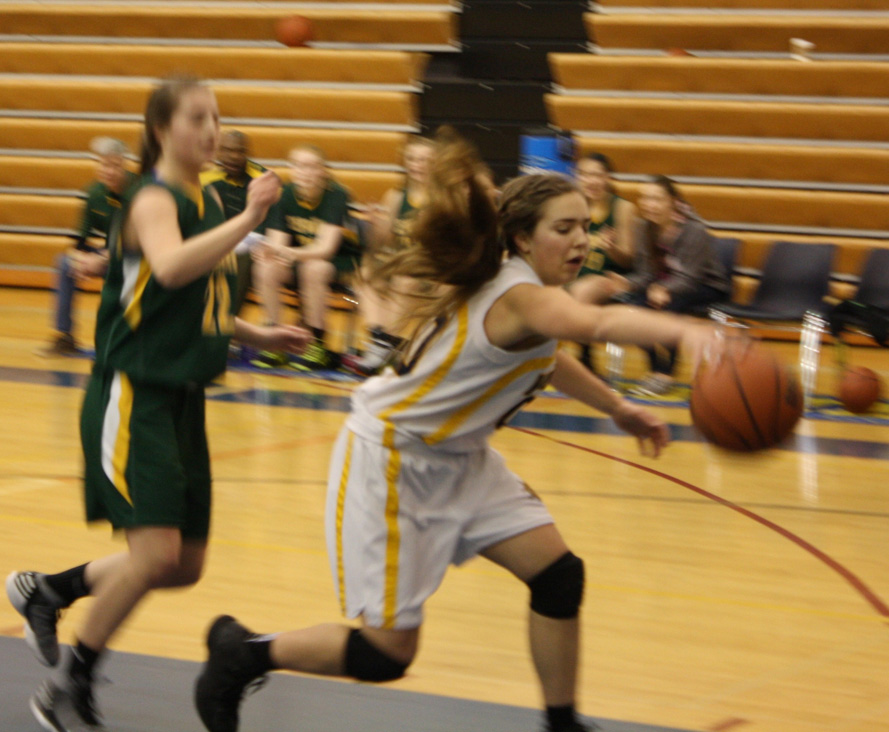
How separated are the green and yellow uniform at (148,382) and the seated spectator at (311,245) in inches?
195

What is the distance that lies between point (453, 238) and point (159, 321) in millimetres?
627

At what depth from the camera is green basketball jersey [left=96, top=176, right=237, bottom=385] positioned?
235 centimetres

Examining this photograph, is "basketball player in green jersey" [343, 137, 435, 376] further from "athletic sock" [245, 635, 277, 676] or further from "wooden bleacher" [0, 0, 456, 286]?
"athletic sock" [245, 635, 277, 676]

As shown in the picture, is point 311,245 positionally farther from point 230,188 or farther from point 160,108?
point 160,108

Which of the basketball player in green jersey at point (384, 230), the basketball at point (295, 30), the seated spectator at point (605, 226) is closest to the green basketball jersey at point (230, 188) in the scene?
the basketball player in green jersey at point (384, 230)

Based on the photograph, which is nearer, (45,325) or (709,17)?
(45,325)

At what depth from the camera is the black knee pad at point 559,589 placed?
2.26 meters

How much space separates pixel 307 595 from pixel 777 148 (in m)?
7.23

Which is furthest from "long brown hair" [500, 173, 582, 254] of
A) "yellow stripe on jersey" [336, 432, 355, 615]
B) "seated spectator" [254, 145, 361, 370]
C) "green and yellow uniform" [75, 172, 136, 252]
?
"green and yellow uniform" [75, 172, 136, 252]

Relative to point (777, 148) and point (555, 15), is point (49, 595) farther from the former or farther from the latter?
point (555, 15)

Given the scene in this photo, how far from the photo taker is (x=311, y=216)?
7.59m

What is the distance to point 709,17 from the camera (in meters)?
10.0

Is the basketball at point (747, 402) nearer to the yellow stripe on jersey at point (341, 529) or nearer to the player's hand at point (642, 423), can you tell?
the player's hand at point (642, 423)

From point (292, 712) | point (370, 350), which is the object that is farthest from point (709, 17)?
point (292, 712)
